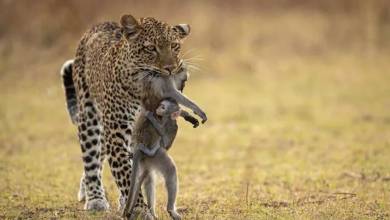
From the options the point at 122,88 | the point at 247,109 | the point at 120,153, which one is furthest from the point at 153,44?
the point at 247,109

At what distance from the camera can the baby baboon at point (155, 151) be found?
342 inches

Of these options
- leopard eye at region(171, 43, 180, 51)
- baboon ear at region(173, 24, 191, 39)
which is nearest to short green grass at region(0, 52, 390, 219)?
leopard eye at region(171, 43, 180, 51)

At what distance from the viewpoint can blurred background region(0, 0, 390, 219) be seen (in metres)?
11.3

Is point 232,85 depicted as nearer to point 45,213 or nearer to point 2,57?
point 2,57

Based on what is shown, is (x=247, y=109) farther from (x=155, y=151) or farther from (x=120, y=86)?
(x=155, y=151)

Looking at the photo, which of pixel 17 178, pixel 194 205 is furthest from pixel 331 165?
pixel 17 178

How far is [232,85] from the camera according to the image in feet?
68.8

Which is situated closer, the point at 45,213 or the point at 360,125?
the point at 45,213

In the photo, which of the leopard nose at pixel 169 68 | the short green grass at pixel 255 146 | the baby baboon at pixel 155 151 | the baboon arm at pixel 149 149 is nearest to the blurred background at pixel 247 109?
the short green grass at pixel 255 146

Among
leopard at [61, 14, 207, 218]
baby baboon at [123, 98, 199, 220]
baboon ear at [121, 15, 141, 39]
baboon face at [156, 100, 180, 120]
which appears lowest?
baby baboon at [123, 98, 199, 220]

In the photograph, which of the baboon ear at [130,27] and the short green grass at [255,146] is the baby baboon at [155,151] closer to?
the short green grass at [255,146]

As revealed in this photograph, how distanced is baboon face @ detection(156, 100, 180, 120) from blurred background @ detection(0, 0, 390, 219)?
1568mm

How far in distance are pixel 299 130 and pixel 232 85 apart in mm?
4655

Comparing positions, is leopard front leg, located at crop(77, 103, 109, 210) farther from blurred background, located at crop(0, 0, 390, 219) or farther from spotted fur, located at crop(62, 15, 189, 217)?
blurred background, located at crop(0, 0, 390, 219)
